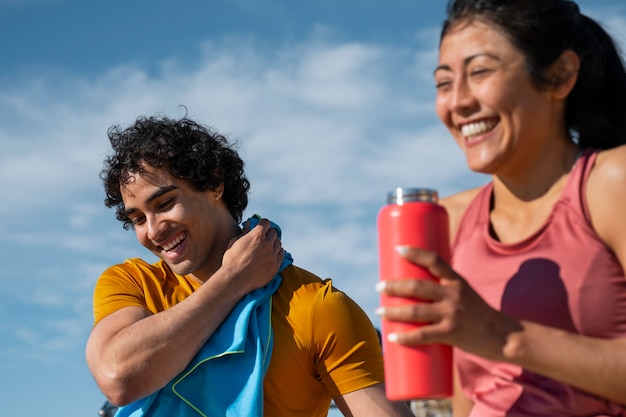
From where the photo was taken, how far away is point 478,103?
242cm

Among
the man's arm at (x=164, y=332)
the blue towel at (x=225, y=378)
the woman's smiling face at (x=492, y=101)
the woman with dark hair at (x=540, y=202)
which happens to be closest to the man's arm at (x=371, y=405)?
the blue towel at (x=225, y=378)

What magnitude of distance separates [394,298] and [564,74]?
2.74 ft

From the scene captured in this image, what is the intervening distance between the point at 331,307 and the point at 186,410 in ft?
2.59

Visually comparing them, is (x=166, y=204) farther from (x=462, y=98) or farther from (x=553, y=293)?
(x=553, y=293)

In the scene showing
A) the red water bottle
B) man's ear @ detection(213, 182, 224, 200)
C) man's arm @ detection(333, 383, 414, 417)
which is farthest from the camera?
man's ear @ detection(213, 182, 224, 200)

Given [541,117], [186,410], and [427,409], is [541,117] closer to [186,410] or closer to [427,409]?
[186,410]

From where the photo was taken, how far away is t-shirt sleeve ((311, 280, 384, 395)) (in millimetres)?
4289

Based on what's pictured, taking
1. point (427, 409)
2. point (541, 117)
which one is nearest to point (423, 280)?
point (541, 117)

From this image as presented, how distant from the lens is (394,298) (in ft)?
6.89

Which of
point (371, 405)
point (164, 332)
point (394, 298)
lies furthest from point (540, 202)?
point (164, 332)

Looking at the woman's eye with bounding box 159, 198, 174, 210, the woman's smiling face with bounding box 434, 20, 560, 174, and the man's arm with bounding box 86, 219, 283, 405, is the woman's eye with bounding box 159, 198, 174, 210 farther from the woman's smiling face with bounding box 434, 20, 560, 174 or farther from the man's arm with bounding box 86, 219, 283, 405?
the woman's smiling face with bounding box 434, 20, 560, 174

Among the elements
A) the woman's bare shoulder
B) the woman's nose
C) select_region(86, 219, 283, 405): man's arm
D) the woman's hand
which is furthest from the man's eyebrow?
the woman's hand

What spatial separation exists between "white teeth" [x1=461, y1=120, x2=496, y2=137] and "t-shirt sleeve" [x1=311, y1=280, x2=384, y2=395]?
2063mm

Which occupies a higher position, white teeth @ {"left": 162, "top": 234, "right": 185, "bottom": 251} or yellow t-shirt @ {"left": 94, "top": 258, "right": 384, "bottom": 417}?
white teeth @ {"left": 162, "top": 234, "right": 185, "bottom": 251}
